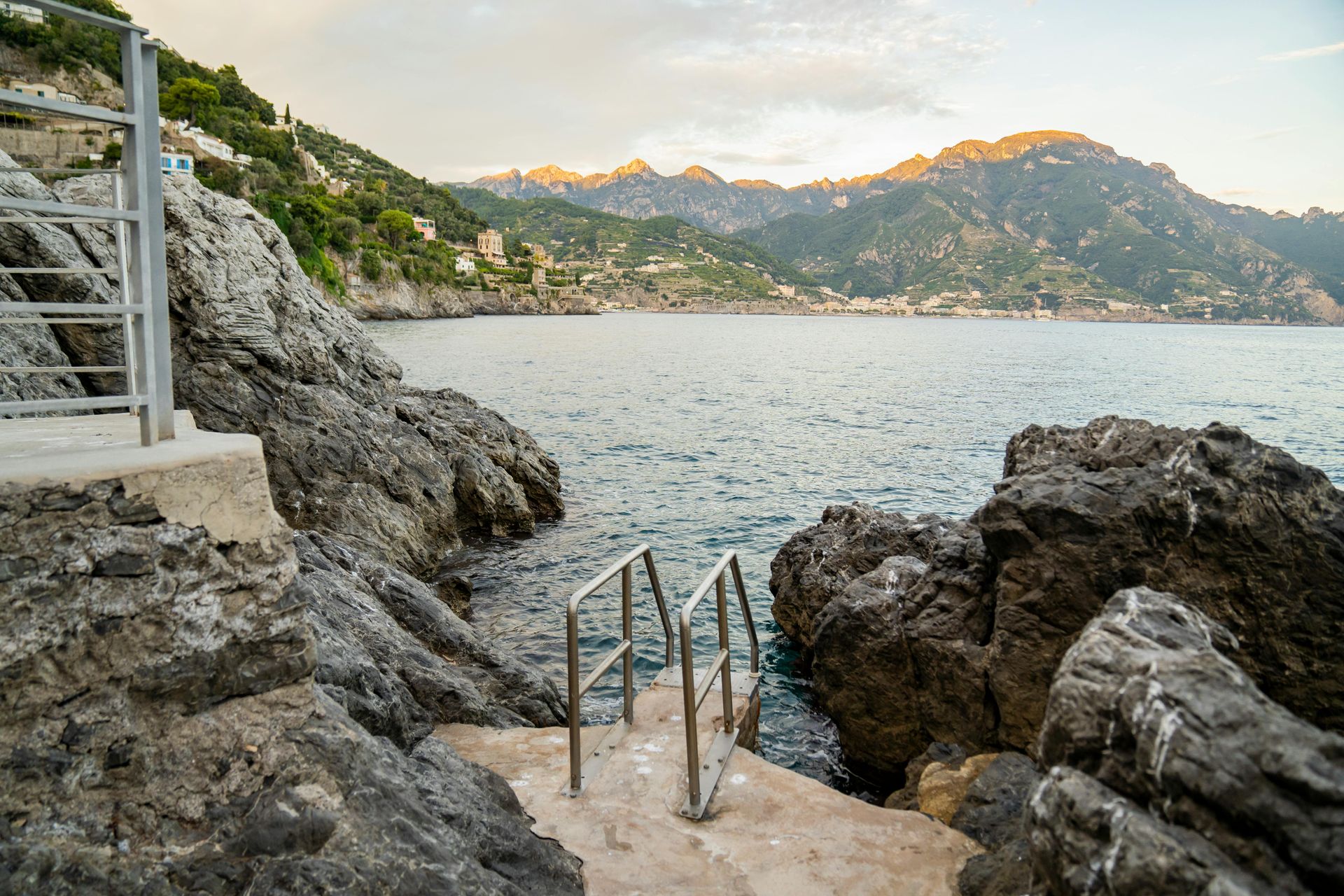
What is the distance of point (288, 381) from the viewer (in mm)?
12570

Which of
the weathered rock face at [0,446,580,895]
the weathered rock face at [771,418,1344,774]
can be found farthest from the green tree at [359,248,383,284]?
the weathered rock face at [0,446,580,895]

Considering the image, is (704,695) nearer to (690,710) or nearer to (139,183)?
(690,710)

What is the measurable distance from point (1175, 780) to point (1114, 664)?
480 millimetres

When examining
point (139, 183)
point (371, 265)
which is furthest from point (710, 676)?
point (371, 265)

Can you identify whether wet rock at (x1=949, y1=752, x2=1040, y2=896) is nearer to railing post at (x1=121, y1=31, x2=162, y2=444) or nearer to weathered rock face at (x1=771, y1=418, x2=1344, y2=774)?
weathered rock face at (x1=771, y1=418, x2=1344, y2=774)

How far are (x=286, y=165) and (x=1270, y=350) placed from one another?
406 ft

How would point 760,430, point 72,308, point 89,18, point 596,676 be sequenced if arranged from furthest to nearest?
point 760,430
point 596,676
point 89,18
point 72,308

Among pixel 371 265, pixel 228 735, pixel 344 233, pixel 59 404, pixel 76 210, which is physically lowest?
pixel 228 735

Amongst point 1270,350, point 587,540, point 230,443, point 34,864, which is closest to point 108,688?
point 34,864

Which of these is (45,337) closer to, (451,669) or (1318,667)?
(451,669)

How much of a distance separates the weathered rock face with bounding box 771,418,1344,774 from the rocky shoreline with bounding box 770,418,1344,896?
1 cm

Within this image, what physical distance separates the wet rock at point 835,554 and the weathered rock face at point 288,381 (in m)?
6.34

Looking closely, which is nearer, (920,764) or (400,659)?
(400,659)

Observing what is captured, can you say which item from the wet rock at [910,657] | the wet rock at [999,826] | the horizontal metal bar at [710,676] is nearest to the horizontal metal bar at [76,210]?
the horizontal metal bar at [710,676]
